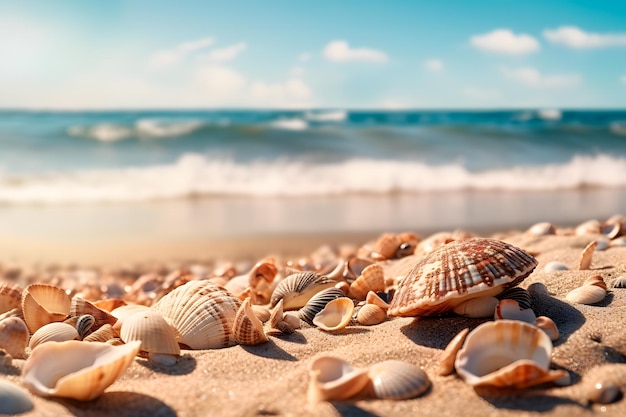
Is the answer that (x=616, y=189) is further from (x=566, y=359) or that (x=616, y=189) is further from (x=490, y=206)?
(x=566, y=359)

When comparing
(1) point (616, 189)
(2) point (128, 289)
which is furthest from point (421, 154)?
(2) point (128, 289)

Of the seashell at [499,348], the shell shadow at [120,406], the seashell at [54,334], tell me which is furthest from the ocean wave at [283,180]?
the seashell at [499,348]

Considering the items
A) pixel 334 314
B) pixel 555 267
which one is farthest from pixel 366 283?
pixel 555 267

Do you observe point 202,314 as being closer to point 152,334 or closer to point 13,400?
point 152,334

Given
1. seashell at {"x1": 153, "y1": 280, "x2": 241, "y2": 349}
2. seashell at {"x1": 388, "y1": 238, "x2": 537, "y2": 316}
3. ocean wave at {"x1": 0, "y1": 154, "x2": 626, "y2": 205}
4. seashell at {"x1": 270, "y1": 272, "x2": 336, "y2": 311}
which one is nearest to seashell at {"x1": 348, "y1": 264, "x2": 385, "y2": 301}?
seashell at {"x1": 270, "y1": 272, "x2": 336, "y2": 311}

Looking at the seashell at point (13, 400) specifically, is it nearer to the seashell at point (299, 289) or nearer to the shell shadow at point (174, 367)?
the shell shadow at point (174, 367)

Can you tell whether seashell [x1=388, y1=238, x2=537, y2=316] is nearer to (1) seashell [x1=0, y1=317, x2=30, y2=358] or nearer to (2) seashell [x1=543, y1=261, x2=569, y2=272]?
(2) seashell [x1=543, y1=261, x2=569, y2=272]

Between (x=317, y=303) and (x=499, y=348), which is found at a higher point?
(x=499, y=348)
